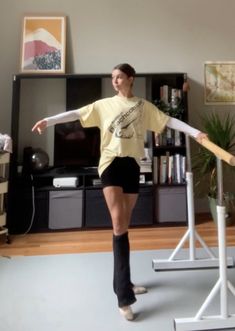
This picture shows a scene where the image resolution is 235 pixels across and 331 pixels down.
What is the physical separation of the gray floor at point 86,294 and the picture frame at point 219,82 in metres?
2.12

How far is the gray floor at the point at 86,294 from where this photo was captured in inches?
68.2

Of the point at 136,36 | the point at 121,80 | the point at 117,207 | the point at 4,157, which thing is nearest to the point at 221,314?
the point at 117,207

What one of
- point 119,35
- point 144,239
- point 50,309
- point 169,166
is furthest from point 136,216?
point 119,35

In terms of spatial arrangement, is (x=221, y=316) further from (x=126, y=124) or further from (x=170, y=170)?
(x=170, y=170)

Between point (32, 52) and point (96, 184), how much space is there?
1629 mm

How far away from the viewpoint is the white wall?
142 inches

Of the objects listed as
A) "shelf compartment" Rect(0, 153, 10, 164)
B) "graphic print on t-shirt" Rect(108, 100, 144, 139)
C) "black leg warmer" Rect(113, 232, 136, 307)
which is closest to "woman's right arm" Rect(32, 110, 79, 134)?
"graphic print on t-shirt" Rect(108, 100, 144, 139)

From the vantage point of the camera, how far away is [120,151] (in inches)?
67.7

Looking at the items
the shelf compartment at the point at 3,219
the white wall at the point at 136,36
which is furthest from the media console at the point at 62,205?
the white wall at the point at 136,36

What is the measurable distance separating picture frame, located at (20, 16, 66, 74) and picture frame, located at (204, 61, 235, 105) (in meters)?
1.71

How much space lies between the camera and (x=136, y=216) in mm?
3445

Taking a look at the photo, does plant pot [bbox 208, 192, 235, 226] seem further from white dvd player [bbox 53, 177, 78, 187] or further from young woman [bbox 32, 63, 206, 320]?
young woman [bbox 32, 63, 206, 320]

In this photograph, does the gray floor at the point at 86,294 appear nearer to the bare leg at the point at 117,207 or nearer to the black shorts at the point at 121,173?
the bare leg at the point at 117,207

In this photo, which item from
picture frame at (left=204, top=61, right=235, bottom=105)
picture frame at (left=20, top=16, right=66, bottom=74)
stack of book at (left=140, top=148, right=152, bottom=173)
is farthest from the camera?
picture frame at (left=204, top=61, right=235, bottom=105)
